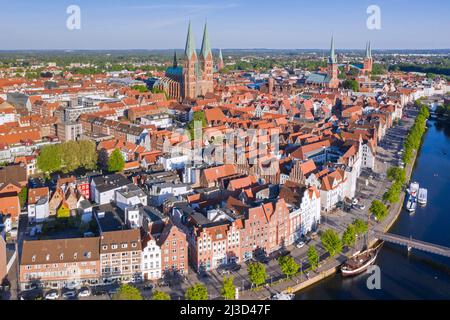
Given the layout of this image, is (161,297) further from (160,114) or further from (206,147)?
(160,114)

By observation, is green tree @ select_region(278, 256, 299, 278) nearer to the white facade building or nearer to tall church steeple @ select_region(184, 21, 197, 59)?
the white facade building

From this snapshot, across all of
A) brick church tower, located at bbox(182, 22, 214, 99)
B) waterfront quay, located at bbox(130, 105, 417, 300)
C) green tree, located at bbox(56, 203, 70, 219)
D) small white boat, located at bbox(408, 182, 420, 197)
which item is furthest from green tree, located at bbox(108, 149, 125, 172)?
brick church tower, located at bbox(182, 22, 214, 99)

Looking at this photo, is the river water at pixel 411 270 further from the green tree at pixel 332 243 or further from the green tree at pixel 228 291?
the green tree at pixel 228 291

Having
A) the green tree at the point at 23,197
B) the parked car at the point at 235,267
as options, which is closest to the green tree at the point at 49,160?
the green tree at the point at 23,197

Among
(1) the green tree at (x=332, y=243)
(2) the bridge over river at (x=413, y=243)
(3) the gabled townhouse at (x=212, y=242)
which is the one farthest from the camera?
(2) the bridge over river at (x=413, y=243)

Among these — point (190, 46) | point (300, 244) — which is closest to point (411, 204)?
point (300, 244)
